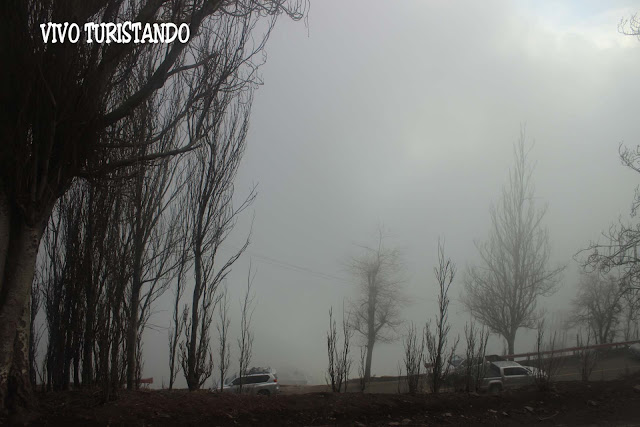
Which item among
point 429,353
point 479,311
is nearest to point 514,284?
point 479,311

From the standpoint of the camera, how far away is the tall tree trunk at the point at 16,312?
17.5 feet

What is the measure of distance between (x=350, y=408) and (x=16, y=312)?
4.60 m

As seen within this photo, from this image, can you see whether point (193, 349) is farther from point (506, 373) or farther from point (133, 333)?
point (506, 373)

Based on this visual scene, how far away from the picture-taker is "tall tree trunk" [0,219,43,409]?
5.32m

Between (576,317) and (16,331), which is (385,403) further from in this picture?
(576,317)

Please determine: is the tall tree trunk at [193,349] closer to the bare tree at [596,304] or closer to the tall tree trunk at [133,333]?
the tall tree trunk at [133,333]

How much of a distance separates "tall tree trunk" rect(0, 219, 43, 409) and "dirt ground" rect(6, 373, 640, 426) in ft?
1.26

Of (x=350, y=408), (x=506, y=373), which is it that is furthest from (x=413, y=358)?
(x=506, y=373)

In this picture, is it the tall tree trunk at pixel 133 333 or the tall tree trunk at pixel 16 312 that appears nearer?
the tall tree trunk at pixel 16 312

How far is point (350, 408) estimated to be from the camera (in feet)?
23.0

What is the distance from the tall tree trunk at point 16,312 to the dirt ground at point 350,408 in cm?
38

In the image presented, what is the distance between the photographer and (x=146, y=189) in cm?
1030

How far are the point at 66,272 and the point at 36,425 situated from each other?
3.18 meters

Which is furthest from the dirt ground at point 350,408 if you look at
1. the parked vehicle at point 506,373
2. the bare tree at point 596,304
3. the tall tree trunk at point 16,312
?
the bare tree at point 596,304
